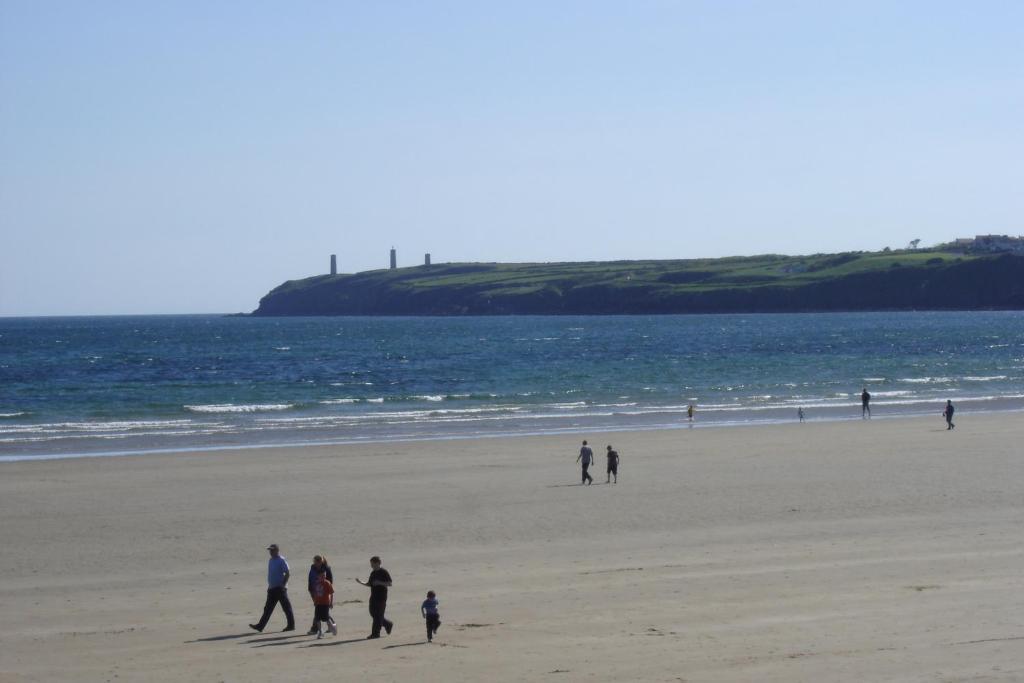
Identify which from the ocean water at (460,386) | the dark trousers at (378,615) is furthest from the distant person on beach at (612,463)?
the ocean water at (460,386)

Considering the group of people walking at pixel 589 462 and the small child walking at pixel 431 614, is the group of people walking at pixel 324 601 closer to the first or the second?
the small child walking at pixel 431 614

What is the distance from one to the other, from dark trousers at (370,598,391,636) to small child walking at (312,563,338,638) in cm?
54

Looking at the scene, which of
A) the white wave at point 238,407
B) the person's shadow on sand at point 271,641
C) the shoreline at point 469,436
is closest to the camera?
the person's shadow on sand at point 271,641

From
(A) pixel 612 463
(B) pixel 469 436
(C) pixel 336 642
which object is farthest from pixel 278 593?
(B) pixel 469 436

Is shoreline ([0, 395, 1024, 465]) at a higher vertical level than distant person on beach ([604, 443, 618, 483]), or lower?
lower

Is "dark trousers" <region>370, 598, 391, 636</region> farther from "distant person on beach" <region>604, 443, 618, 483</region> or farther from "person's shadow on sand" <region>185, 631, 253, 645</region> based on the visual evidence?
"distant person on beach" <region>604, 443, 618, 483</region>

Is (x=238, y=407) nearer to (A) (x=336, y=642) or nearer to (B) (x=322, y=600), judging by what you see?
(B) (x=322, y=600)

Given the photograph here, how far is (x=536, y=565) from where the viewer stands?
18391mm

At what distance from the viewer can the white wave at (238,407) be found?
5297 centimetres

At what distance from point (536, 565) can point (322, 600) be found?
488cm

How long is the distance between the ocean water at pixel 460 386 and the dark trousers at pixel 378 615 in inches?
993

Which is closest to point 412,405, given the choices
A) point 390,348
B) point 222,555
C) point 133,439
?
point 133,439

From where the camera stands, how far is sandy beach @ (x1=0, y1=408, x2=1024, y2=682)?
12.9m

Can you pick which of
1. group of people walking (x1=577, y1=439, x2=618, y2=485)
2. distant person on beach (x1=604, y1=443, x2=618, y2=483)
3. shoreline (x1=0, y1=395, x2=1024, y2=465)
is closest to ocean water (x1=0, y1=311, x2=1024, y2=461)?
shoreline (x1=0, y1=395, x2=1024, y2=465)
